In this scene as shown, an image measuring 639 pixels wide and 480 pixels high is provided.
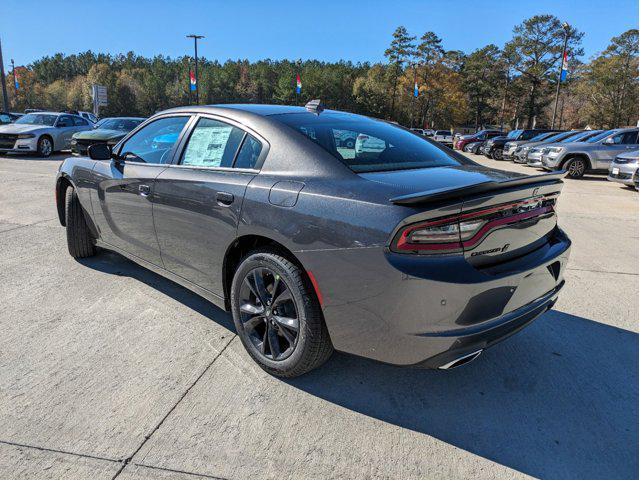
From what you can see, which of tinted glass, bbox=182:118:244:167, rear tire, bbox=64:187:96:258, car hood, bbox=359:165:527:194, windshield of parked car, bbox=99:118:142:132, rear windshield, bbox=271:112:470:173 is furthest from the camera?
windshield of parked car, bbox=99:118:142:132

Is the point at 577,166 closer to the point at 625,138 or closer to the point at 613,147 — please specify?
the point at 613,147

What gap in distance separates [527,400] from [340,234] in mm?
1457

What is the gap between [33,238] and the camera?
5.44m

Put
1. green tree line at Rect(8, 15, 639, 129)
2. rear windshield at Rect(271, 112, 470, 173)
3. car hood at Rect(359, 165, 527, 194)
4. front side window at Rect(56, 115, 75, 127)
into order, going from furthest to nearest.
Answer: green tree line at Rect(8, 15, 639, 129) < front side window at Rect(56, 115, 75, 127) < rear windshield at Rect(271, 112, 470, 173) < car hood at Rect(359, 165, 527, 194)

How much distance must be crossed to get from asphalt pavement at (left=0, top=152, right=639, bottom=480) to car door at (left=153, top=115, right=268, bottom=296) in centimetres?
55

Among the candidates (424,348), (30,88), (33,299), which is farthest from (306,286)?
(30,88)

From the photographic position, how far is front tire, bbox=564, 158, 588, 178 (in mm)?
14625

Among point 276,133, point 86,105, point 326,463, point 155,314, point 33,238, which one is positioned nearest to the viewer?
point 326,463

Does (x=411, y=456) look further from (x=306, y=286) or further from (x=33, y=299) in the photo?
(x=33, y=299)

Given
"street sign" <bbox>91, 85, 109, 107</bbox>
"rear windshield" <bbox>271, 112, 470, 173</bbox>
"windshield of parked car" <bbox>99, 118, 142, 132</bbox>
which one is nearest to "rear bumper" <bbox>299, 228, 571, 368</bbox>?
"rear windshield" <bbox>271, 112, 470, 173</bbox>

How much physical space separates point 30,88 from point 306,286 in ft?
442

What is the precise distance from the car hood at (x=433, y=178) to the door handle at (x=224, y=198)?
801 millimetres

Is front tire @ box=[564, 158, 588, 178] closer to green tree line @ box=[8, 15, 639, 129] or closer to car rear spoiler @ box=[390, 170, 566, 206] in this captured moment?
car rear spoiler @ box=[390, 170, 566, 206]

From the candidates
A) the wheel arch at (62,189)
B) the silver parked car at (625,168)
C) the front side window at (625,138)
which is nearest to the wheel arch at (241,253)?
the wheel arch at (62,189)
